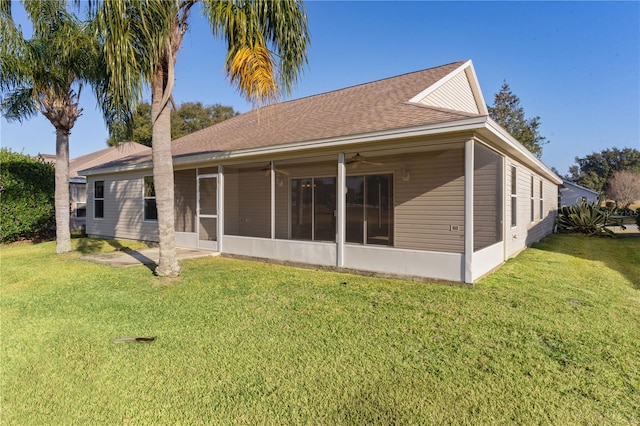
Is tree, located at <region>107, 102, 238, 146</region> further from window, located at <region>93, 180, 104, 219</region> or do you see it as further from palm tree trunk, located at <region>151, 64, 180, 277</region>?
palm tree trunk, located at <region>151, 64, 180, 277</region>

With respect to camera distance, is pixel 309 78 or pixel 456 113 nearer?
pixel 456 113

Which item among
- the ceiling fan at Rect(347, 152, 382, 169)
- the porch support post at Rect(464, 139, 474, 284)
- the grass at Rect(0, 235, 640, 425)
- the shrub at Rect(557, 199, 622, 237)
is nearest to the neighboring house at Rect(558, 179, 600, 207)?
the shrub at Rect(557, 199, 622, 237)

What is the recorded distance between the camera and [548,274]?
6379 millimetres

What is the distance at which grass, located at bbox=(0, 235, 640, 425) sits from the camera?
236cm

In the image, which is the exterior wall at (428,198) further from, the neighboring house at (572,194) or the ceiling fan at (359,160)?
the neighboring house at (572,194)

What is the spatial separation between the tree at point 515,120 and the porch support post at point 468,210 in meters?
31.0

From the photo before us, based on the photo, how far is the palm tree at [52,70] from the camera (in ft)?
25.6

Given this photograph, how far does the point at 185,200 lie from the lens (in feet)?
35.5

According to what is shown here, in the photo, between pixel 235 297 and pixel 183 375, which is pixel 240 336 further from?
pixel 235 297

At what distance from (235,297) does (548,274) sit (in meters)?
5.70

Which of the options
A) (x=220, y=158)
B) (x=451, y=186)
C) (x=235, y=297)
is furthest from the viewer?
(x=220, y=158)

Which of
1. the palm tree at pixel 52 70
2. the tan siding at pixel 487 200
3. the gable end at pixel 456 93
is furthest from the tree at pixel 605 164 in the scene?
the palm tree at pixel 52 70

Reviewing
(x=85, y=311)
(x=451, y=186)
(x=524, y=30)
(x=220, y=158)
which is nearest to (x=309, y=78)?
(x=220, y=158)

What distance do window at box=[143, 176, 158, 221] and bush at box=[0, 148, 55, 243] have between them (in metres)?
4.64
